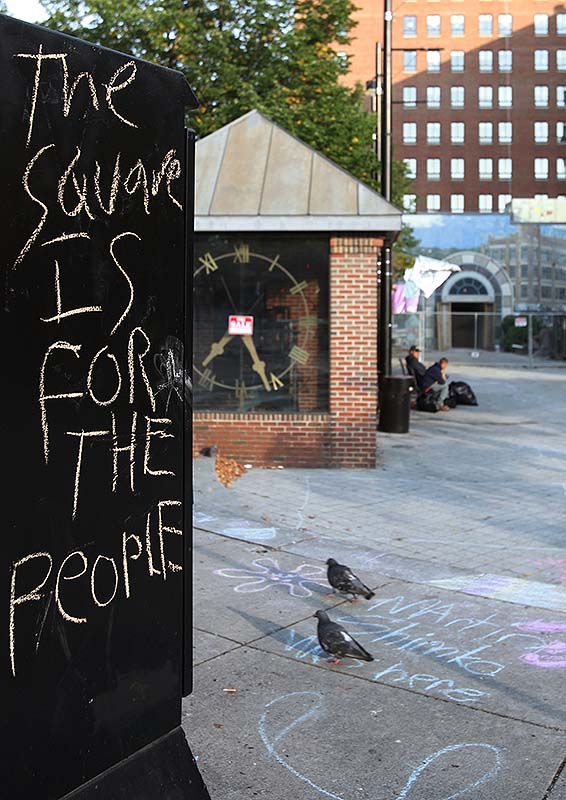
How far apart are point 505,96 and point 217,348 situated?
242 feet

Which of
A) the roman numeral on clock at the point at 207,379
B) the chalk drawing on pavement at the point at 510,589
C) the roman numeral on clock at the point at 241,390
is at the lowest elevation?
the chalk drawing on pavement at the point at 510,589

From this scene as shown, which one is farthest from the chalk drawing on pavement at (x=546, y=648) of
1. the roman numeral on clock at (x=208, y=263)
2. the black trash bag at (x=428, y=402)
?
the black trash bag at (x=428, y=402)

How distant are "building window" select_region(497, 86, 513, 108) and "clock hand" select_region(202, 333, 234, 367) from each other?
2884 inches

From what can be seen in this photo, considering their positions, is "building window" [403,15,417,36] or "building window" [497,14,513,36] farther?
"building window" [403,15,417,36]

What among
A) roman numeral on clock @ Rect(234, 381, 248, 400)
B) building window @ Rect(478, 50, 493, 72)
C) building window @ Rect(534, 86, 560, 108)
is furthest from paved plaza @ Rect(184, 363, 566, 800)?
building window @ Rect(478, 50, 493, 72)

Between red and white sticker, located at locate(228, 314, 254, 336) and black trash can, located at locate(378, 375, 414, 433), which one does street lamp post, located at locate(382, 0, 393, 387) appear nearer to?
black trash can, located at locate(378, 375, 414, 433)

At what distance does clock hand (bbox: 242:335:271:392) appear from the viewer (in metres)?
11.5

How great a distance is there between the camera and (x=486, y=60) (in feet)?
257

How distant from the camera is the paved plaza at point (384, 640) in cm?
385

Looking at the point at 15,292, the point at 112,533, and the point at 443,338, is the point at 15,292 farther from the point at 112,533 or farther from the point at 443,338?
the point at 443,338

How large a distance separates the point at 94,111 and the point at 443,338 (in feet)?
174

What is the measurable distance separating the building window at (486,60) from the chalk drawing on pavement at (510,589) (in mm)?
78878

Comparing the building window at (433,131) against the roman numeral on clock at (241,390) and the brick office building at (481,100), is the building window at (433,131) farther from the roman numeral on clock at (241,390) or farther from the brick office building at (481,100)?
the roman numeral on clock at (241,390)

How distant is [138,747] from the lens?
257 cm
